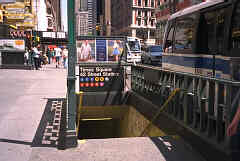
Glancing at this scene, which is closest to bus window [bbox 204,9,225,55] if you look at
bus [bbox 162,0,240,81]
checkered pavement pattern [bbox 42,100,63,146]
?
bus [bbox 162,0,240,81]

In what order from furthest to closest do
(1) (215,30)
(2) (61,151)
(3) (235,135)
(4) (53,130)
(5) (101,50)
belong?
(5) (101,50), (1) (215,30), (4) (53,130), (2) (61,151), (3) (235,135)

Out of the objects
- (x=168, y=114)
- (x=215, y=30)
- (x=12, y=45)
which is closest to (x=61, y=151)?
(x=168, y=114)

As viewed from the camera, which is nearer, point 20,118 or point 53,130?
point 53,130

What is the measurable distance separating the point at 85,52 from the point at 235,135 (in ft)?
24.2

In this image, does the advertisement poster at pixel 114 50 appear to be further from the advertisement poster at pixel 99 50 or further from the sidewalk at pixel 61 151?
the sidewalk at pixel 61 151

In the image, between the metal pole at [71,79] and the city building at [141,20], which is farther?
the city building at [141,20]

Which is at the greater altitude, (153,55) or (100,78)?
(153,55)

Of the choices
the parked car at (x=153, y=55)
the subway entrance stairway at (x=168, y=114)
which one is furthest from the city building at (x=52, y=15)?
the subway entrance stairway at (x=168, y=114)

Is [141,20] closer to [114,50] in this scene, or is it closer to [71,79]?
[114,50]

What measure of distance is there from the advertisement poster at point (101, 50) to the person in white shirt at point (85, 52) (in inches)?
12.6

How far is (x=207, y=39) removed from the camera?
29.4 ft

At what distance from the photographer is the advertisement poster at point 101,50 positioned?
10.5 meters

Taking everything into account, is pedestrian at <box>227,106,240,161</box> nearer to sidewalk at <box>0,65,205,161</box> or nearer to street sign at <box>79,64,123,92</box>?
sidewalk at <box>0,65,205,161</box>

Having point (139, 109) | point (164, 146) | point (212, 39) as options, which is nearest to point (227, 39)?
point (212, 39)
